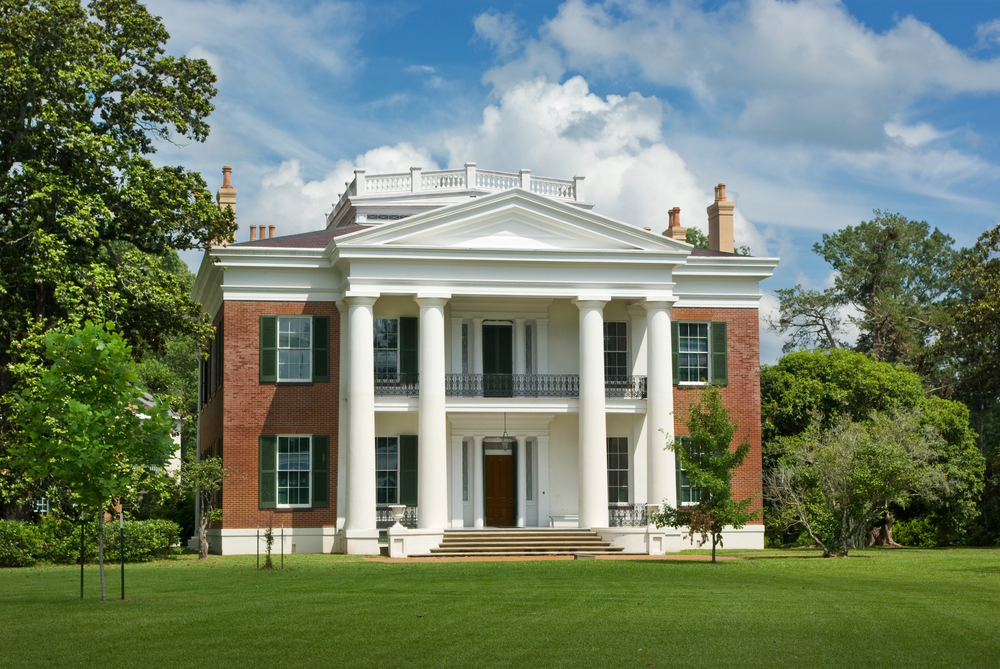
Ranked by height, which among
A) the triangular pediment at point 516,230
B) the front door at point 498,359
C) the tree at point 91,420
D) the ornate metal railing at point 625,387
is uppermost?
the triangular pediment at point 516,230

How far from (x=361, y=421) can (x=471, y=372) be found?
4.30 meters

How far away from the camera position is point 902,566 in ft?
79.2

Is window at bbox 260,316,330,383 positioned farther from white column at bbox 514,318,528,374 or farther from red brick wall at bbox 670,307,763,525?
red brick wall at bbox 670,307,763,525

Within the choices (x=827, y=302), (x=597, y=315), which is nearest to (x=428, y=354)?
(x=597, y=315)

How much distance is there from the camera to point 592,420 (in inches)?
1228

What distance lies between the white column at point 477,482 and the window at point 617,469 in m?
3.80

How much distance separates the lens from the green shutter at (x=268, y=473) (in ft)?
103

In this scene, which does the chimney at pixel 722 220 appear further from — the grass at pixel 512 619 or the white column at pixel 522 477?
the grass at pixel 512 619

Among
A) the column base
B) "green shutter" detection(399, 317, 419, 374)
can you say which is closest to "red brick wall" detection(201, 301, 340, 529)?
the column base

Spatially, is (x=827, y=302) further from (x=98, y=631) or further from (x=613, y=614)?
(x=98, y=631)

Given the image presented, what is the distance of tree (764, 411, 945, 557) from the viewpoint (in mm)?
28094

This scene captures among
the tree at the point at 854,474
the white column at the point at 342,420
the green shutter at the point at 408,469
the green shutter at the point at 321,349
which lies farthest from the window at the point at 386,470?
the tree at the point at 854,474

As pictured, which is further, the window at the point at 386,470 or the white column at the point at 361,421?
the window at the point at 386,470

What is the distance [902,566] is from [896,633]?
11.9 metres
